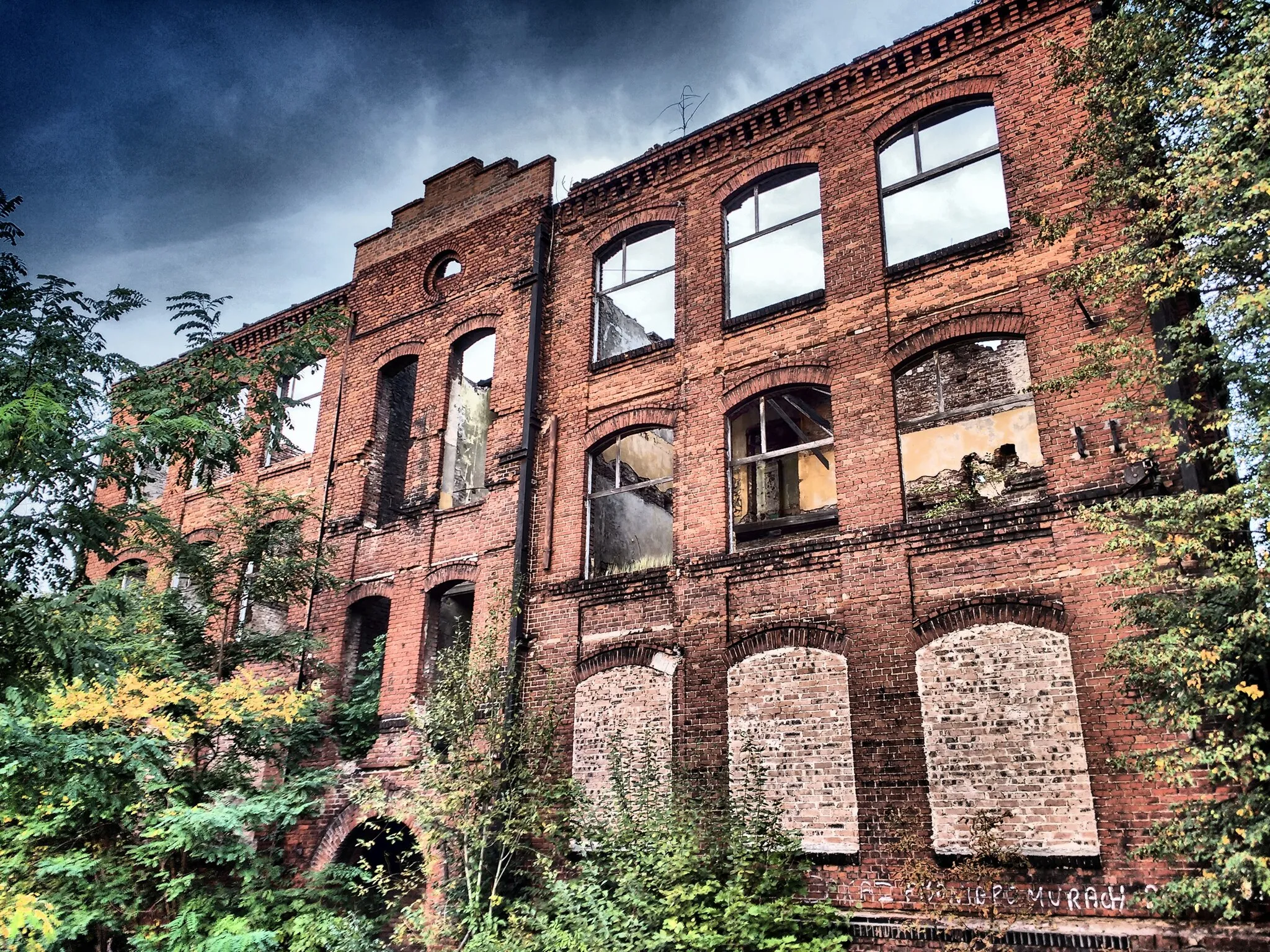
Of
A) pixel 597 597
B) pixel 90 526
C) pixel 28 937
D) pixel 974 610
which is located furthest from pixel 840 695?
pixel 28 937

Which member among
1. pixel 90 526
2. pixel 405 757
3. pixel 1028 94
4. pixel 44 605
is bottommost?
pixel 405 757

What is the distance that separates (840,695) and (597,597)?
3.52 m

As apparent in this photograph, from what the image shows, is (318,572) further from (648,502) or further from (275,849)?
(648,502)

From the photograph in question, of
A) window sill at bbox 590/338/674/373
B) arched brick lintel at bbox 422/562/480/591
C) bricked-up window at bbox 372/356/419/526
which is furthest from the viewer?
bricked-up window at bbox 372/356/419/526

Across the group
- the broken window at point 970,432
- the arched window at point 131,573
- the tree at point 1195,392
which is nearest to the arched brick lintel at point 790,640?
the tree at point 1195,392

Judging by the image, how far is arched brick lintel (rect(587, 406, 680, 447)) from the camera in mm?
12344

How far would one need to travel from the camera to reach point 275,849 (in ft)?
40.3

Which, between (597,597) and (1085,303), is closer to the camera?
(1085,303)

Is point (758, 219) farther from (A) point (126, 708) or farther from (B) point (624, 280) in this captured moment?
(A) point (126, 708)

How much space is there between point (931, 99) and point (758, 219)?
8.52ft

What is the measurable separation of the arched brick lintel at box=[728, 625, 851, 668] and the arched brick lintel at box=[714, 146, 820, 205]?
6.15 m

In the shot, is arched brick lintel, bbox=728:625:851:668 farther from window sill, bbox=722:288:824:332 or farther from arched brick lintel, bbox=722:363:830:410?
window sill, bbox=722:288:824:332

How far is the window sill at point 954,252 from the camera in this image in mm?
10344

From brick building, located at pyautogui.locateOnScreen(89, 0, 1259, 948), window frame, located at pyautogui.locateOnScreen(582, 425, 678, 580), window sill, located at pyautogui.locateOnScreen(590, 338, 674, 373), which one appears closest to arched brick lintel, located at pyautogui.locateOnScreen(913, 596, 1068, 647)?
brick building, located at pyautogui.locateOnScreen(89, 0, 1259, 948)
